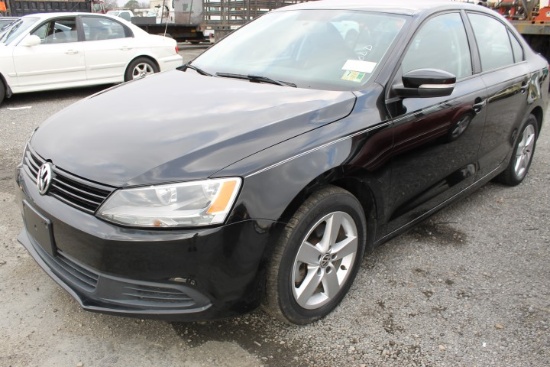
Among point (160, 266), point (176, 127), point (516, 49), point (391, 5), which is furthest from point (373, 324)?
point (516, 49)

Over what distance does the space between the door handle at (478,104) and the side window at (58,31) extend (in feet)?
22.8

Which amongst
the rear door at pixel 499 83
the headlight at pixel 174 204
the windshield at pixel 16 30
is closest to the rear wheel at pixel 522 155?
the rear door at pixel 499 83

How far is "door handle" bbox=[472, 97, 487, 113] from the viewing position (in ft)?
11.0

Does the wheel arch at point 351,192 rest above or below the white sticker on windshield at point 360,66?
below

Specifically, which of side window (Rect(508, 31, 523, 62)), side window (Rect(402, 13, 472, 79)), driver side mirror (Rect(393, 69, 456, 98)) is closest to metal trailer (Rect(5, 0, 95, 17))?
side window (Rect(508, 31, 523, 62))

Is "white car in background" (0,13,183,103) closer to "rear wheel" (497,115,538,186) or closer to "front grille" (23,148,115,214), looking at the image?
"rear wheel" (497,115,538,186)

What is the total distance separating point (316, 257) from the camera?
2.42 metres

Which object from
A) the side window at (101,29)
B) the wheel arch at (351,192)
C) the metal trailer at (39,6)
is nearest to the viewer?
the wheel arch at (351,192)

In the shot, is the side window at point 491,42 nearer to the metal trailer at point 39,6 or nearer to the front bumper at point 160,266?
the front bumper at point 160,266

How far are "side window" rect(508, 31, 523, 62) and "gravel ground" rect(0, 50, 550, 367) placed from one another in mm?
1612

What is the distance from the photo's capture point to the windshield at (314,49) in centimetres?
286

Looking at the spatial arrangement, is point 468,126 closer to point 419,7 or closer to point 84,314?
point 419,7

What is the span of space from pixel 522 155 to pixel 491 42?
1.25 metres

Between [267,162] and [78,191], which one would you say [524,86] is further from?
[78,191]
